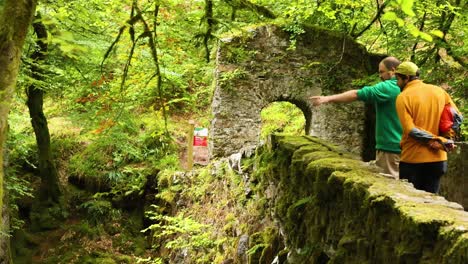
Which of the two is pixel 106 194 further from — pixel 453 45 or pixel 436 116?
pixel 436 116

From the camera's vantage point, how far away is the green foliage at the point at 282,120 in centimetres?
1576

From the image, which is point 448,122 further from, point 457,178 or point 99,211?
point 99,211

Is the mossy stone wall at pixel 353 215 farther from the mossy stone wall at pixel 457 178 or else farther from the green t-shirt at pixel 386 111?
the mossy stone wall at pixel 457 178

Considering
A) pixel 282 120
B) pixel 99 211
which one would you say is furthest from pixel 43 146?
Answer: pixel 282 120

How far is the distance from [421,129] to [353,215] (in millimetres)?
1374

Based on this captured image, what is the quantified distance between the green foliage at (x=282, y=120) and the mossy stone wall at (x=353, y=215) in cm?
1063

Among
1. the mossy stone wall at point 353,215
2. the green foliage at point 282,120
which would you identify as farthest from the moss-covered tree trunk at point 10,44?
the green foliage at point 282,120

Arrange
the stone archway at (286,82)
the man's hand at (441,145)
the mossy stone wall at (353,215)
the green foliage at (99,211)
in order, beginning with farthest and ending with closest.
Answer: the green foliage at (99,211)
the stone archway at (286,82)
the man's hand at (441,145)
the mossy stone wall at (353,215)

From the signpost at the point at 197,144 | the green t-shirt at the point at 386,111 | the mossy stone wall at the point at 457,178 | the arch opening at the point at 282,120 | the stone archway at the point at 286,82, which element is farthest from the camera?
the arch opening at the point at 282,120

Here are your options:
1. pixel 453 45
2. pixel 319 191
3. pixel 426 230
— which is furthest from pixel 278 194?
pixel 453 45

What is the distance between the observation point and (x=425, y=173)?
13.1ft

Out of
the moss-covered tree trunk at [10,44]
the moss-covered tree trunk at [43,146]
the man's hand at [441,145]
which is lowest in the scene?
the moss-covered tree trunk at [43,146]

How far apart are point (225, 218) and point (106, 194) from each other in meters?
7.60

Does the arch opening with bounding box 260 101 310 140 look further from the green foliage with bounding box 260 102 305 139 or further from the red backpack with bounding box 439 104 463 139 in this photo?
the red backpack with bounding box 439 104 463 139
